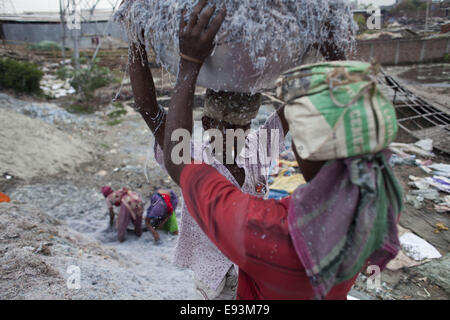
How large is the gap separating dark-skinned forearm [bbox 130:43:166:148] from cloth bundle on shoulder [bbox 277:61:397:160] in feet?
2.33

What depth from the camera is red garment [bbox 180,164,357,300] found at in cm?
82

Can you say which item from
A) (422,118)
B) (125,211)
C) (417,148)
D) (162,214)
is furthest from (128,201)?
(422,118)

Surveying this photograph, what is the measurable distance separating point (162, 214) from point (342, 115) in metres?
4.30

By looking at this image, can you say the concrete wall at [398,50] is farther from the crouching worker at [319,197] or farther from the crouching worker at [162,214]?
the crouching worker at [319,197]

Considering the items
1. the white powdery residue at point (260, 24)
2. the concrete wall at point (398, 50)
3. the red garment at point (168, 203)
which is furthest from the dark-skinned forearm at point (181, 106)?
the concrete wall at point (398, 50)

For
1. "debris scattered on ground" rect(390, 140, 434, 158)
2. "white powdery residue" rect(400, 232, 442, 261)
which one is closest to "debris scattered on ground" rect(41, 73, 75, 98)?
"debris scattered on ground" rect(390, 140, 434, 158)

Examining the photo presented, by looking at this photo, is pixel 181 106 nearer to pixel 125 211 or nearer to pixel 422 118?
pixel 125 211

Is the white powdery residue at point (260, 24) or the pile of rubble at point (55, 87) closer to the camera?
the white powdery residue at point (260, 24)

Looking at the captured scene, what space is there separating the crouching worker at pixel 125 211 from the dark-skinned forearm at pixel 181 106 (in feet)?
13.1

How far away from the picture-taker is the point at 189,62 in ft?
3.12

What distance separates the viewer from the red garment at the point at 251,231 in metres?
0.82
